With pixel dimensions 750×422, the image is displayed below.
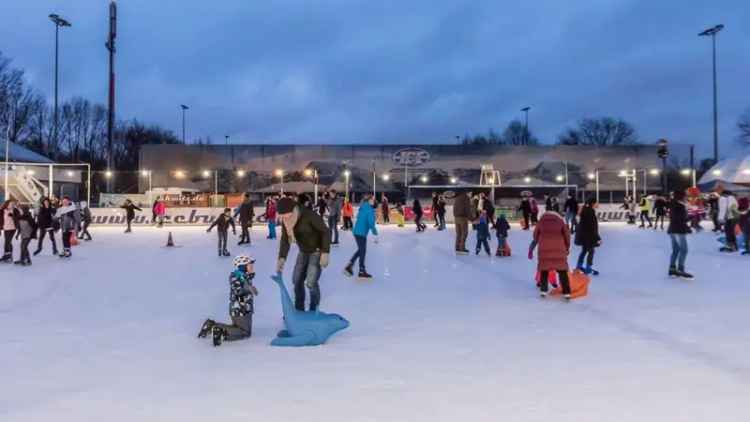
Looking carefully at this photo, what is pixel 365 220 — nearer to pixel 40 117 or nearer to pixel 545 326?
pixel 545 326

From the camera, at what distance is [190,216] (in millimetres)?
29891

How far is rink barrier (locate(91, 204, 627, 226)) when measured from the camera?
28.8m

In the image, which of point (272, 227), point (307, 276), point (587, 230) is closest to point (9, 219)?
point (272, 227)

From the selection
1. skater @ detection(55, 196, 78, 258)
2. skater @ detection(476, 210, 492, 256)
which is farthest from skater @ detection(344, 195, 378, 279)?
skater @ detection(55, 196, 78, 258)

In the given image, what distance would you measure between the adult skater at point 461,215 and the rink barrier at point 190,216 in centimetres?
1625

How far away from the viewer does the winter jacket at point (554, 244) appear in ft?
24.0

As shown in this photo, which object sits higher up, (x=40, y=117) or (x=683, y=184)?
(x=40, y=117)

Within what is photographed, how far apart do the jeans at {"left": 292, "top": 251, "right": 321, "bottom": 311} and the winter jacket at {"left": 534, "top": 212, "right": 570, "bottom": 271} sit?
9.73ft

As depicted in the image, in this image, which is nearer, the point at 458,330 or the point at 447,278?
the point at 458,330

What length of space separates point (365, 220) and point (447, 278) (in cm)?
161

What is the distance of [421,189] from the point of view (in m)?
36.7

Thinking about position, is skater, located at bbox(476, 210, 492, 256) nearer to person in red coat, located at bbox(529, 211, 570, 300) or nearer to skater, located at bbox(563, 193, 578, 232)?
person in red coat, located at bbox(529, 211, 570, 300)

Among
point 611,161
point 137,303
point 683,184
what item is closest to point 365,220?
point 137,303

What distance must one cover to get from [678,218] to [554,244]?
3325 millimetres
